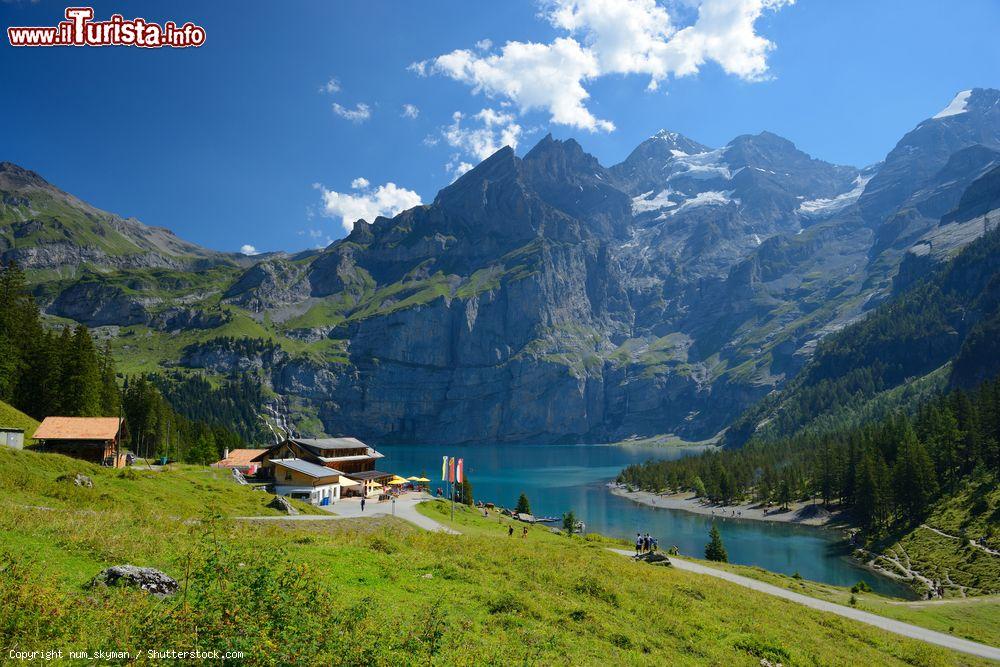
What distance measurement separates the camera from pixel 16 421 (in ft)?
172

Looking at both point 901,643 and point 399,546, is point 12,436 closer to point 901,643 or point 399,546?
point 399,546

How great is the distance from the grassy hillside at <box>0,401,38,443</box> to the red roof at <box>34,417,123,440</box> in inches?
81.9

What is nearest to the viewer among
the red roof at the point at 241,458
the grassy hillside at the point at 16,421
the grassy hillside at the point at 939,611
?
the grassy hillside at the point at 939,611

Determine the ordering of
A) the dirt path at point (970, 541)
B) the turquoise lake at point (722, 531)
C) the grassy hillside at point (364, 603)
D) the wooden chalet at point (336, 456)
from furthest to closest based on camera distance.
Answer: the turquoise lake at point (722, 531)
the wooden chalet at point (336, 456)
the dirt path at point (970, 541)
the grassy hillside at point (364, 603)

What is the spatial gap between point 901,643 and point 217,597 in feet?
90.8

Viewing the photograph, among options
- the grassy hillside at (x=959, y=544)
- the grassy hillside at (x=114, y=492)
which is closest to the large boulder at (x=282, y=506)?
the grassy hillside at (x=114, y=492)

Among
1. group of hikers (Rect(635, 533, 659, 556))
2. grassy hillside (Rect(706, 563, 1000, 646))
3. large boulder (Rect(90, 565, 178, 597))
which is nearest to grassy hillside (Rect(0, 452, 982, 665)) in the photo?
large boulder (Rect(90, 565, 178, 597))

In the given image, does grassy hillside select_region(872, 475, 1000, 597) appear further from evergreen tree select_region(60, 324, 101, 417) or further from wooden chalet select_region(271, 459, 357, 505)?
evergreen tree select_region(60, 324, 101, 417)

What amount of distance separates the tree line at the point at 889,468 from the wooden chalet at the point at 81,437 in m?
105

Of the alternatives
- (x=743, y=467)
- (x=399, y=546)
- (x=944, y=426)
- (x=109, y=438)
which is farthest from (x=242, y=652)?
(x=743, y=467)

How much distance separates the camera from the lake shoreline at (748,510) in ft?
360

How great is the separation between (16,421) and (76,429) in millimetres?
6325

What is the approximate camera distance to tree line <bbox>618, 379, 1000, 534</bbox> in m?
83.6

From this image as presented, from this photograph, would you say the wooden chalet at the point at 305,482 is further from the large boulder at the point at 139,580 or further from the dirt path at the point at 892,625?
the large boulder at the point at 139,580
